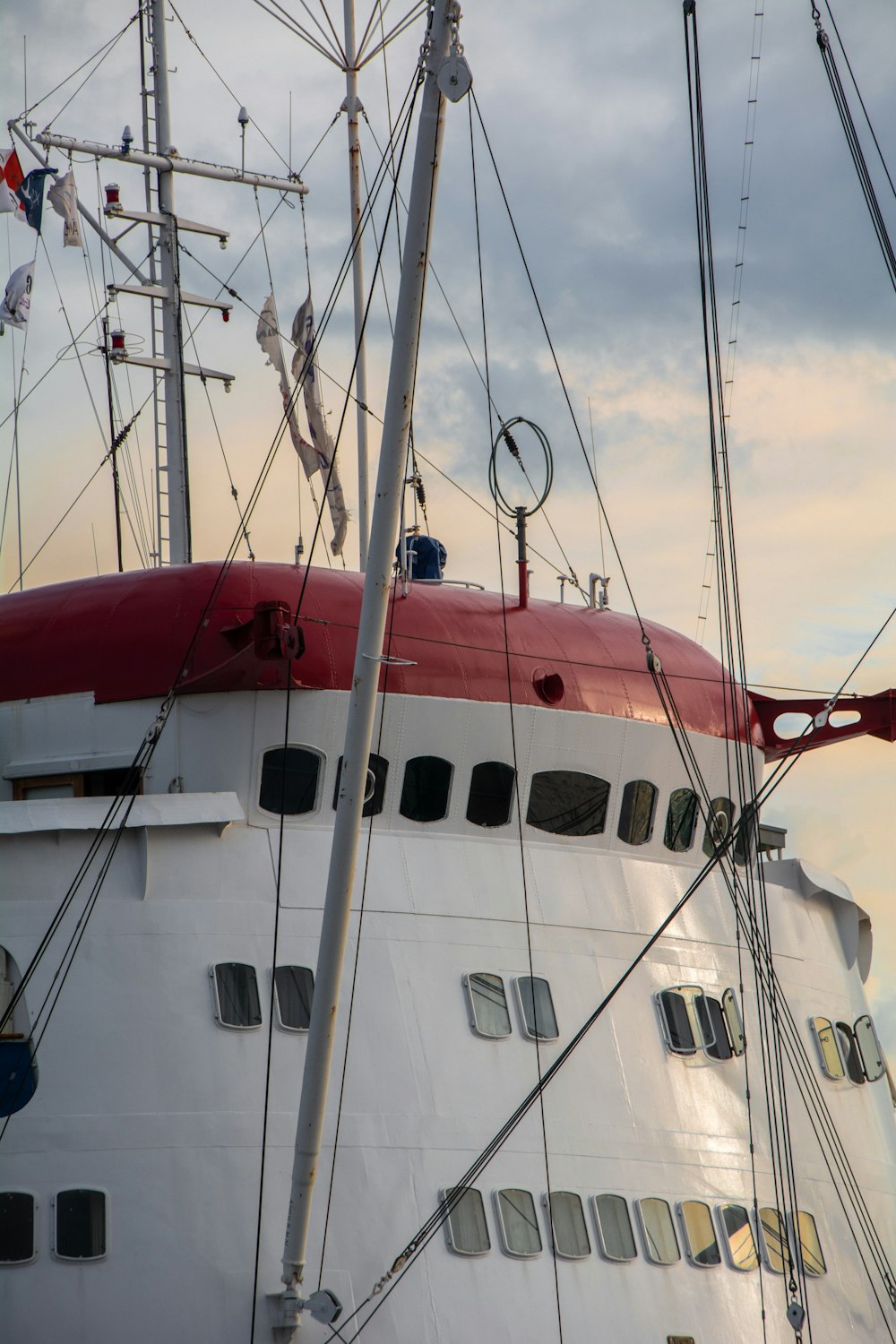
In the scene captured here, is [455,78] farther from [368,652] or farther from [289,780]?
[289,780]

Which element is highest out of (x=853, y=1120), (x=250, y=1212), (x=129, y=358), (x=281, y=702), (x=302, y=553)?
(x=129, y=358)

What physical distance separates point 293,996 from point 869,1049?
7774 mm

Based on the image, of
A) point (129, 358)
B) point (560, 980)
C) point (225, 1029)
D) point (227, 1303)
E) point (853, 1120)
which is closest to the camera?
point (227, 1303)

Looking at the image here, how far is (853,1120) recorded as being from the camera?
62.8ft

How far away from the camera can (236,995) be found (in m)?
16.3

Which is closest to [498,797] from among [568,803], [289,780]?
[568,803]

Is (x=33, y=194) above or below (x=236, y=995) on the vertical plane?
above

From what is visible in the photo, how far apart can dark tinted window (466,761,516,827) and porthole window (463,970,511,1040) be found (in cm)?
193

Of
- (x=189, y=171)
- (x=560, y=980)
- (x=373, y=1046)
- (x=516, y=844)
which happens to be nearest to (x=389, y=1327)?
(x=373, y=1046)

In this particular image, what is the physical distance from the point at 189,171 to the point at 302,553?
7322 millimetres

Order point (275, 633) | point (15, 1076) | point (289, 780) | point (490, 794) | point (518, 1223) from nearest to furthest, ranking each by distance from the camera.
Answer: point (15, 1076)
point (518, 1223)
point (275, 633)
point (289, 780)
point (490, 794)

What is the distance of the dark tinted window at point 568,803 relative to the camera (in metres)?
18.9

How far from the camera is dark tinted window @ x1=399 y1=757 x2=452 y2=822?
1827 centimetres

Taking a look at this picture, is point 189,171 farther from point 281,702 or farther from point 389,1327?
point 389,1327
